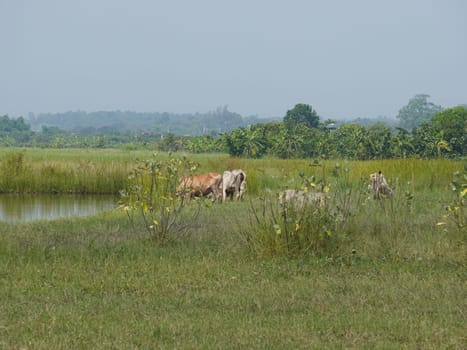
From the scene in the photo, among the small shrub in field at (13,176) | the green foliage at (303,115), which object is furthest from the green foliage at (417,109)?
the small shrub in field at (13,176)

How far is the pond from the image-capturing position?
14.8 meters

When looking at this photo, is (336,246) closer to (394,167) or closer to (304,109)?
(394,167)

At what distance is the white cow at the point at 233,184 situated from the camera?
50.4ft

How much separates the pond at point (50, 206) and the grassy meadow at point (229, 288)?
13.0 ft

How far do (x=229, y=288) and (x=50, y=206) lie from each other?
1114cm

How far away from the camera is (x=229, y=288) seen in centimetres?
656

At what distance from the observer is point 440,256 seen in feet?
26.1

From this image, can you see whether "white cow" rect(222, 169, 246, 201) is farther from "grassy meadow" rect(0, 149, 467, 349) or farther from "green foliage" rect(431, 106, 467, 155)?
"green foliage" rect(431, 106, 467, 155)

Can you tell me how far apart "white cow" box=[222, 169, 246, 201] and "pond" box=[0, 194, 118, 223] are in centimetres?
258

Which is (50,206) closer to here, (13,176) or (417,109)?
(13,176)

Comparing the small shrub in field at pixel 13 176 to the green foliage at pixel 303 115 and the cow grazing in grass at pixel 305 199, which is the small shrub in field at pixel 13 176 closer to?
the cow grazing in grass at pixel 305 199

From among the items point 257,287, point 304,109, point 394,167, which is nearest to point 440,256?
point 257,287

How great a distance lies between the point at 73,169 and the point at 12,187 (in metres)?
1.80

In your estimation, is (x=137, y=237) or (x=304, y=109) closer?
(x=137, y=237)
